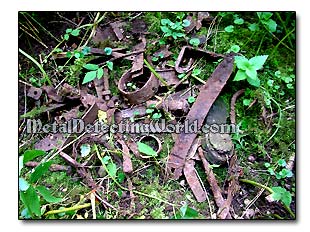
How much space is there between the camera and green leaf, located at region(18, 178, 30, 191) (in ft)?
4.37

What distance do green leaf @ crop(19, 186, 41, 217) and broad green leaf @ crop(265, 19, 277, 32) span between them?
770 mm

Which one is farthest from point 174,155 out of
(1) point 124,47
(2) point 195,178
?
(1) point 124,47

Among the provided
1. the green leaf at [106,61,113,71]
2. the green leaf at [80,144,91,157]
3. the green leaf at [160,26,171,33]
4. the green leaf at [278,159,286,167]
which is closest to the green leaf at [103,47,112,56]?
the green leaf at [106,61,113,71]

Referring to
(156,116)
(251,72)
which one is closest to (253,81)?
(251,72)

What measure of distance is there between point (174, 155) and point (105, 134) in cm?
19

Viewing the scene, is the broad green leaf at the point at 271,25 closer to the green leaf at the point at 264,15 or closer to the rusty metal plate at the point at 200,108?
the green leaf at the point at 264,15

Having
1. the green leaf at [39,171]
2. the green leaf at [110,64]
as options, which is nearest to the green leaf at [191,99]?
the green leaf at [110,64]

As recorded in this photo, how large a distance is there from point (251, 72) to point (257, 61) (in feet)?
0.12

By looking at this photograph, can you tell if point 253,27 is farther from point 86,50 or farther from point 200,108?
point 86,50

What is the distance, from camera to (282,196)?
133 cm

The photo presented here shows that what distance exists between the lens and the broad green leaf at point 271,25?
4.61 feet

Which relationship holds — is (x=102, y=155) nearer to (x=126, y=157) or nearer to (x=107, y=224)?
(x=126, y=157)

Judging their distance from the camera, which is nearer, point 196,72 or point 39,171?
point 39,171

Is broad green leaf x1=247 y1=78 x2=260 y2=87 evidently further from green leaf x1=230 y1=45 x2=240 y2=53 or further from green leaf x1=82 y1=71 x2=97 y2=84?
green leaf x1=82 y1=71 x2=97 y2=84
